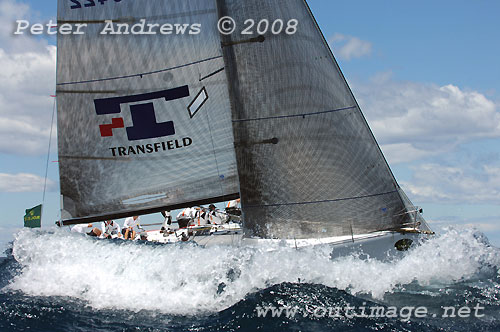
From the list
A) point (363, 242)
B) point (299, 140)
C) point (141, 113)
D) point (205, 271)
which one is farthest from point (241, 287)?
point (141, 113)

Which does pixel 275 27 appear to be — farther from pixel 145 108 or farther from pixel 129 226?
pixel 129 226

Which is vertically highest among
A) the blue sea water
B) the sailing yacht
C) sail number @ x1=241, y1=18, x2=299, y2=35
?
sail number @ x1=241, y1=18, x2=299, y2=35

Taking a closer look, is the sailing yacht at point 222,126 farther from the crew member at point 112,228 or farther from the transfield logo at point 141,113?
the crew member at point 112,228

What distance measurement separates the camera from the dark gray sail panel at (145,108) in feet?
42.5

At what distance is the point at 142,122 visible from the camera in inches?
521

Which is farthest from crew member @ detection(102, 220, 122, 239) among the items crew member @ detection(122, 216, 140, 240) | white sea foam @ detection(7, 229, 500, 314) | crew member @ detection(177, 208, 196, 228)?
white sea foam @ detection(7, 229, 500, 314)

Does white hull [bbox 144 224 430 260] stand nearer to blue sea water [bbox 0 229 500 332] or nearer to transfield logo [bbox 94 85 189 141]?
blue sea water [bbox 0 229 500 332]

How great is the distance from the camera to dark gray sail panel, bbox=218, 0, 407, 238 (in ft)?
39.8

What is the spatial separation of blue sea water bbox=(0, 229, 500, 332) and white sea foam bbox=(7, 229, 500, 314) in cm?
2

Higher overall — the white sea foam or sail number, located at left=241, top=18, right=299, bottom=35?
sail number, located at left=241, top=18, right=299, bottom=35
